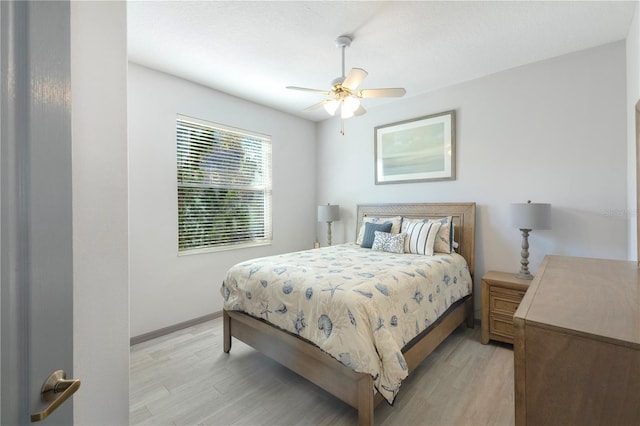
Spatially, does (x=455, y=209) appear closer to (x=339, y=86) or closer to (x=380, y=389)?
(x=339, y=86)

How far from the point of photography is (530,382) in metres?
0.97

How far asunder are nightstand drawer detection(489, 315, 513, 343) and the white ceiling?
8.02ft

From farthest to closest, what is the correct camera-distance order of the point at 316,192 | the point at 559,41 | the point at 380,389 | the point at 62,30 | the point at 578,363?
the point at 316,192, the point at 559,41, the point at 380,389, the point at 578,363, the point at 62,30

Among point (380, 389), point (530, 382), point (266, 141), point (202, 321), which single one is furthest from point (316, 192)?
point (530, 382)

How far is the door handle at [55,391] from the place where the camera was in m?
0.54

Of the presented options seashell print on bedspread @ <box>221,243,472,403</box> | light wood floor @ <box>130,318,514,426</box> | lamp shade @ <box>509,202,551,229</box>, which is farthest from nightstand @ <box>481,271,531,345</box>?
lamp shade @ <box>509,202,551,229</box>

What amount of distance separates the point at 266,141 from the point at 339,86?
2.01m

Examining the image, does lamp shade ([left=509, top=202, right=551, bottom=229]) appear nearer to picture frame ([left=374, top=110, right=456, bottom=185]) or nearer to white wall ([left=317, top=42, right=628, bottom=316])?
white wall ([left=317, top=42, right=628, bottom=316])

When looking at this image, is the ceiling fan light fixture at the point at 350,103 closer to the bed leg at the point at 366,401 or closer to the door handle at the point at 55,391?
the bed leg at the point at 366,401

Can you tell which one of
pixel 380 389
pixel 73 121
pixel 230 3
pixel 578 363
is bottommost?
pixel 380 389

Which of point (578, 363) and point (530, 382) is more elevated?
point (578, 363)

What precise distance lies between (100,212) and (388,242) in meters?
2.72

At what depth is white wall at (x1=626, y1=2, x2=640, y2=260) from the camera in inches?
77.6

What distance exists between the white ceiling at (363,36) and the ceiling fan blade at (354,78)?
43 cm
